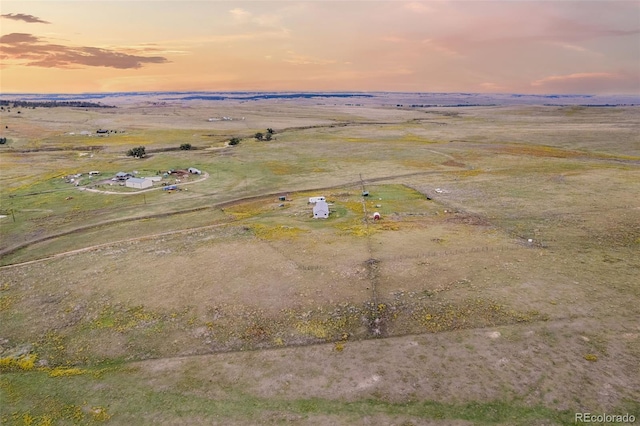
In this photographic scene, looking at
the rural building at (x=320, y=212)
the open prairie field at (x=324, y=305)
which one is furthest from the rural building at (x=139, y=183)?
the rural building at (x=320, y=212)

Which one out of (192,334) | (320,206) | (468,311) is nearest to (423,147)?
(320,206)

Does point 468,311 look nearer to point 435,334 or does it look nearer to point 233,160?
point 435,334

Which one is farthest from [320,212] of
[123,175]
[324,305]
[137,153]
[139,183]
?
[137,153]

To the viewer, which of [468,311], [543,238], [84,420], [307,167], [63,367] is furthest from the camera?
[307,167]

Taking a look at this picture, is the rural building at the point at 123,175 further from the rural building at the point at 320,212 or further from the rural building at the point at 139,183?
the rural building at the point at 320,212

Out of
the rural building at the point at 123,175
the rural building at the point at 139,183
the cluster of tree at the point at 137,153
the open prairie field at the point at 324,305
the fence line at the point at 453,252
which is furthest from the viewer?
the cluster of tree at the point at 137,153

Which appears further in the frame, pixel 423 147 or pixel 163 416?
pixel 423 147

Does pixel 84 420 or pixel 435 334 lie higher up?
pixel 435 334

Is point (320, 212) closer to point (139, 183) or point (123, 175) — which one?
point (139, 183)
